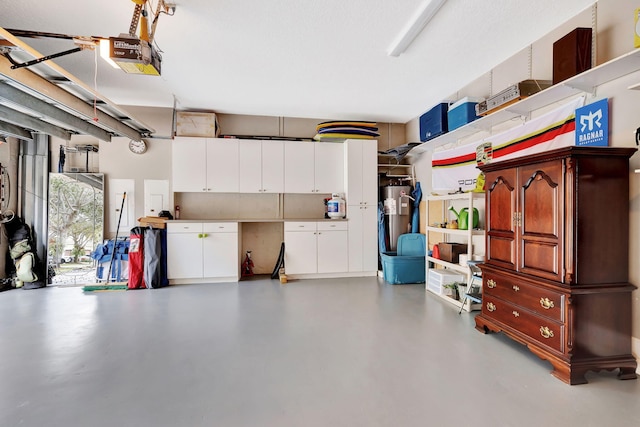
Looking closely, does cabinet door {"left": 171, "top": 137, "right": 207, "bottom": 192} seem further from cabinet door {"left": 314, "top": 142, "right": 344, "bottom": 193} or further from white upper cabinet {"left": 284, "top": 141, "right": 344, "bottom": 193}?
cabinet door {"left": 314, "top": 142, "right": 344, "bottom": 193}

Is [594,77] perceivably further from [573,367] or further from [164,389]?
[164,389]

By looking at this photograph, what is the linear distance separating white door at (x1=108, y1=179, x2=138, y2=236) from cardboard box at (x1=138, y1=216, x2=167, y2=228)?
488 mm

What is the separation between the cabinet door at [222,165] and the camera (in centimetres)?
512

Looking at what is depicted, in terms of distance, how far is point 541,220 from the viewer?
7.73ft

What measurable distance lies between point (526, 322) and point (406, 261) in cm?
247

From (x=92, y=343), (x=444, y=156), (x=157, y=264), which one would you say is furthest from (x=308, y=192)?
(x=92, y=343)

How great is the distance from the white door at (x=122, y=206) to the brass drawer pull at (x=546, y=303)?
560 centimetres

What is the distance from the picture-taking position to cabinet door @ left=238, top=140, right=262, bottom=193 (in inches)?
206

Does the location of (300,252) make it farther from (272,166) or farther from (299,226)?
(272,166)

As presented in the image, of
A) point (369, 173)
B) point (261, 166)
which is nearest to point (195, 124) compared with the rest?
point (261, 166)

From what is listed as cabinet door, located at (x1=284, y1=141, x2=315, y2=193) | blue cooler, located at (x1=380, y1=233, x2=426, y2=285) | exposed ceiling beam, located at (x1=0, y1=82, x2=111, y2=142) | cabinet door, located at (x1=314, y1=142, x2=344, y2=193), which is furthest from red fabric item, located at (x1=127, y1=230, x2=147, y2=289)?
blue cooler, located at (x1=380, y1=233, x2=426, y2=285)

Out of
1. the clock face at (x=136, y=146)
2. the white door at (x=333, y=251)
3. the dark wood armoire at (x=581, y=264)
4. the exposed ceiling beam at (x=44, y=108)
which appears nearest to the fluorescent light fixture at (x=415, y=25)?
the dark wood armoire at (x=581, y=264)

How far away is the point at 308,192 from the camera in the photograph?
548 centimetres

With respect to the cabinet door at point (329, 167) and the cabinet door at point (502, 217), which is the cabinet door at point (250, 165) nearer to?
the cabinet door at point (329, 167)
